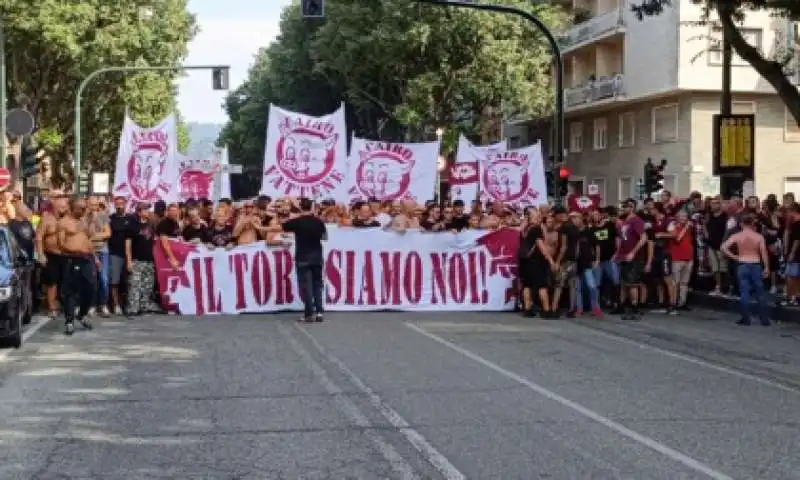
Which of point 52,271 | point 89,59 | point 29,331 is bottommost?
point 29,331

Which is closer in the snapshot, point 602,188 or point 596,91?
point 596,91

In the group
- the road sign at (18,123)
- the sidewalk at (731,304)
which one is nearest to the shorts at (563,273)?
the sidewalk at (731,304)

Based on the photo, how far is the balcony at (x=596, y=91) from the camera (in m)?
47.3

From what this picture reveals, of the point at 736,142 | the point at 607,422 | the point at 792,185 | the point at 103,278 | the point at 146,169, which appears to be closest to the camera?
the point at 607,422

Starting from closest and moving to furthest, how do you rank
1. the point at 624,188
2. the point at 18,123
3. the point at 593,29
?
the point at 18,123 < the point at 624,188 < the point at 593,29

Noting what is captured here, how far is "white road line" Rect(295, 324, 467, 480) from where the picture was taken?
750cm

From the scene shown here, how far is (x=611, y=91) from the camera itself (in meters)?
47.8

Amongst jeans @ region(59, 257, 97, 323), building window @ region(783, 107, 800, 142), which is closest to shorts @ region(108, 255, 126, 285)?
jeans @ region(59, 257, 97, 323)

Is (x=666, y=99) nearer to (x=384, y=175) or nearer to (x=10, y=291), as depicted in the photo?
(x=384, y=175)

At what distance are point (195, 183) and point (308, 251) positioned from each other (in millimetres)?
17987

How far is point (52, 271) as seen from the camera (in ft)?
58.5

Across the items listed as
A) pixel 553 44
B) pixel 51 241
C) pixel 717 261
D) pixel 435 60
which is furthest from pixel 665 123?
pixel 51 241

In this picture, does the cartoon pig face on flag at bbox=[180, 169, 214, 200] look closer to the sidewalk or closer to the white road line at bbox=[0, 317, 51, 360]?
the sidewalk

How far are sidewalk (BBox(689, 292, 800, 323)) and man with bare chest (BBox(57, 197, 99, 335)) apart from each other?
10378 mm
